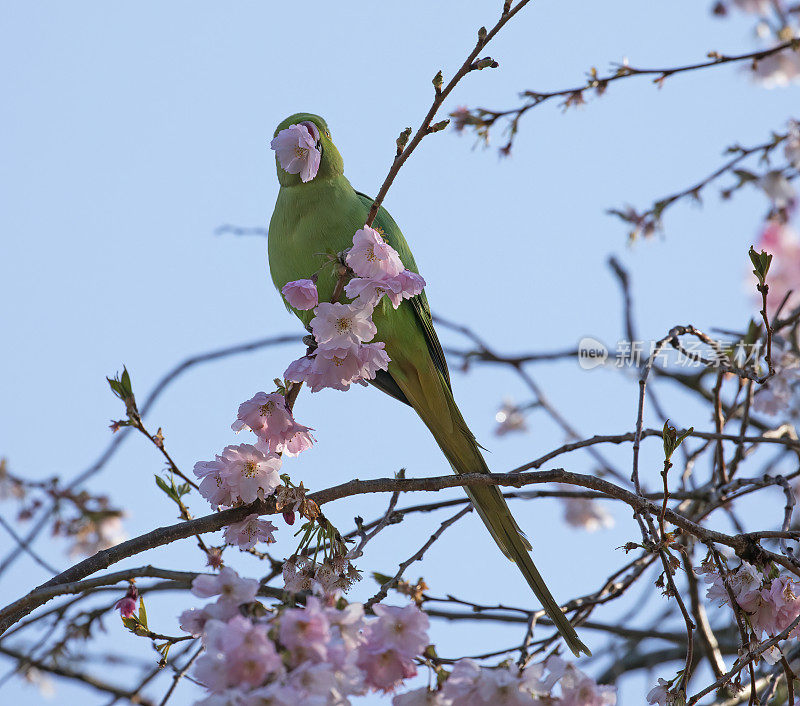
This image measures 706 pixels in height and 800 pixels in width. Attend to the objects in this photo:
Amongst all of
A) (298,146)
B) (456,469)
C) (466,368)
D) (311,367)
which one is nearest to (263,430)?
(311,367)

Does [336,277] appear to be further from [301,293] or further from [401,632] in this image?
[401,632]

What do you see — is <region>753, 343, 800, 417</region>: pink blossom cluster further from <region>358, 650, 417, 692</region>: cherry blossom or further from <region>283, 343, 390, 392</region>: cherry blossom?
<region>358, 650, 417, 692</region>: cherry blossom

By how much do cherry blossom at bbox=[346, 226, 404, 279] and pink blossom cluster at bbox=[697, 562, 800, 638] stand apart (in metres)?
0.99

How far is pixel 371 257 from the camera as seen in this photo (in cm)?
189

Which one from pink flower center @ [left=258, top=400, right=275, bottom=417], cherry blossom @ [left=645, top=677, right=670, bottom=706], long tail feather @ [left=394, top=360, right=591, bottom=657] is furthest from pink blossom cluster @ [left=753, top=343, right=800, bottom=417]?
pink flower center @ [left=258, top=400, right=275, bottom=417]

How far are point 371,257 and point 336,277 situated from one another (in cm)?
80

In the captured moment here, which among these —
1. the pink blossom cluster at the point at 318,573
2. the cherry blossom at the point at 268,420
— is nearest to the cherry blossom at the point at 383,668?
the pink blossom cluster at the point at 318,573

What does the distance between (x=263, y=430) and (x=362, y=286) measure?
0.44 metres

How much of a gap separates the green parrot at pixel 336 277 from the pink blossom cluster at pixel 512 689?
1.36 meters

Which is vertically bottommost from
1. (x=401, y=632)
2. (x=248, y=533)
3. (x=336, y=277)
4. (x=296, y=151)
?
(x=401, y=632)

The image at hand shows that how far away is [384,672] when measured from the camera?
1395 mm

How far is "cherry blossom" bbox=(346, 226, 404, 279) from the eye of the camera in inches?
73.4

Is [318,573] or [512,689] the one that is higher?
[318,573]

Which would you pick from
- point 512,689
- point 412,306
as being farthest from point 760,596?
point 412,306
